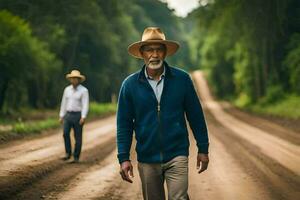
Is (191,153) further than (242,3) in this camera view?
No

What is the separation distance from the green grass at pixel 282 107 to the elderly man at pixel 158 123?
81.2ft

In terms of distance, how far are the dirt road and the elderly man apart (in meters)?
3.85

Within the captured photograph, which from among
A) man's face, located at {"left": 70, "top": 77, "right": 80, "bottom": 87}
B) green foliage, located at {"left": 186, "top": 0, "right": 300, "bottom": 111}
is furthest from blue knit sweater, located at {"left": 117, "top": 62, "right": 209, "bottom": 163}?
green foliage, located at {"left": 186, "top": 0, "right": 300, "bottom": 111}

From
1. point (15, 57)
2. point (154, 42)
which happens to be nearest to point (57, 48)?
A: point (15, 57)

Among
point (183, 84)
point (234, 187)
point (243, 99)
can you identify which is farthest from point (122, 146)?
point (243, 99)

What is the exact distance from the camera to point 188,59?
10438 centimetres

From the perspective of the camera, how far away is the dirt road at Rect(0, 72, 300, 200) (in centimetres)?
939

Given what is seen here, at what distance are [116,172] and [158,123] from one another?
695 cm

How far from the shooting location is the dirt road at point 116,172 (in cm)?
939

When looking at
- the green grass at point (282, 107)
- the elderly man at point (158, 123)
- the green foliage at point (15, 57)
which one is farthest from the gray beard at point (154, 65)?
the green grass at point (282, 107)

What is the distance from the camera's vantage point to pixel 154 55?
5.27m

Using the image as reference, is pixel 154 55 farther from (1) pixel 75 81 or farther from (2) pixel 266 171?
(1) pixel 75 81

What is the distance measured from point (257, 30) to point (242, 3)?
2797 millimetres

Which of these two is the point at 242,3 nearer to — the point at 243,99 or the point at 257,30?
the point at 257,30
